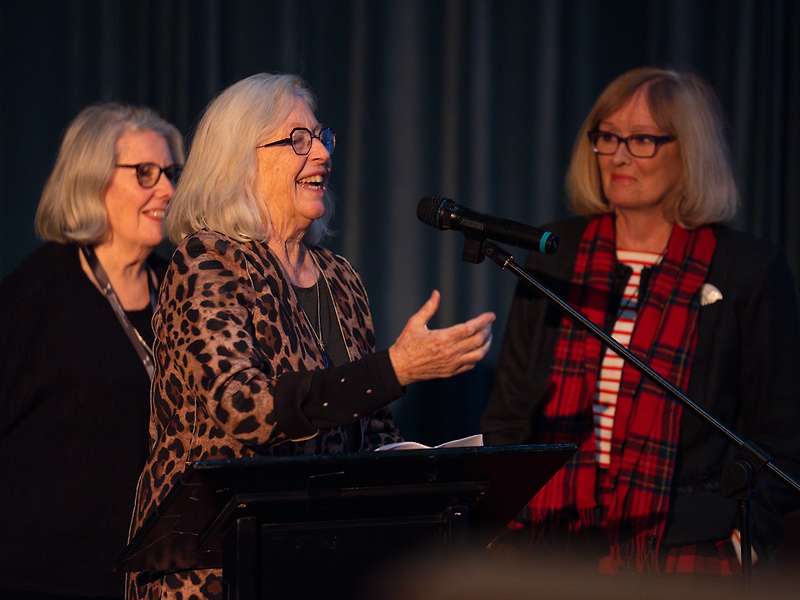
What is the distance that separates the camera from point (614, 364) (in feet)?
9.83

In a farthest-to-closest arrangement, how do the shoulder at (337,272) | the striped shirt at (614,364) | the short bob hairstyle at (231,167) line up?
the striped shirt at (614,364) < the shoulder at (337,272) < the short bob hairstyle at (231,167)

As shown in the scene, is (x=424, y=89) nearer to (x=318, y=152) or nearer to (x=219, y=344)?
(x=318, y=152)

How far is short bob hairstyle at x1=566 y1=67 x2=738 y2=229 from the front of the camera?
10.0ft

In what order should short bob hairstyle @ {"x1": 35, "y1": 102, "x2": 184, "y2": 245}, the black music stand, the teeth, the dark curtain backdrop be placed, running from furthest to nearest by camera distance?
the dark curtain backdrop → short bob hairstyle @ {"x1": 35, "y1": 102, "x2": 184, "y2": 245} → the teeth → the black music stand

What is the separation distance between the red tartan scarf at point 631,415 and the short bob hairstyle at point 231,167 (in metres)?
1.05

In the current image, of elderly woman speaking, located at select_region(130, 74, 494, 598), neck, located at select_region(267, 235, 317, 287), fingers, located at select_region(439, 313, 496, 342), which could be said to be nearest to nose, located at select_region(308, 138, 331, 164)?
elderly woman speaking, located at select_region(130, 74, 494, 598)

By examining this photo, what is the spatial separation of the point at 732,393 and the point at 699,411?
989 millimetres

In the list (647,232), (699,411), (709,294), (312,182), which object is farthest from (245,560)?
(647,232)

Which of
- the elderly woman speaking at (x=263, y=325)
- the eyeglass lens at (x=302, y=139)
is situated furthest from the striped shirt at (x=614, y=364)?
the eyeglass lens at (x=302, y=139)

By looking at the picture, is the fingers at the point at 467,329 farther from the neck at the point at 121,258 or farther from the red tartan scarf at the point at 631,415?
the neck at the point at 121,258

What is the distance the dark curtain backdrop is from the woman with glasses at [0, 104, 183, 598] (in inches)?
16.1

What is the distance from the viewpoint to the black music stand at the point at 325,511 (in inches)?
64.9

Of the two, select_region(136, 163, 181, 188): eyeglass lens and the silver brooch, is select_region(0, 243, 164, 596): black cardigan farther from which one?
the silver brooch

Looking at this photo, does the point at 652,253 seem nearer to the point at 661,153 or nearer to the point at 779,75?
the point at 661,153
